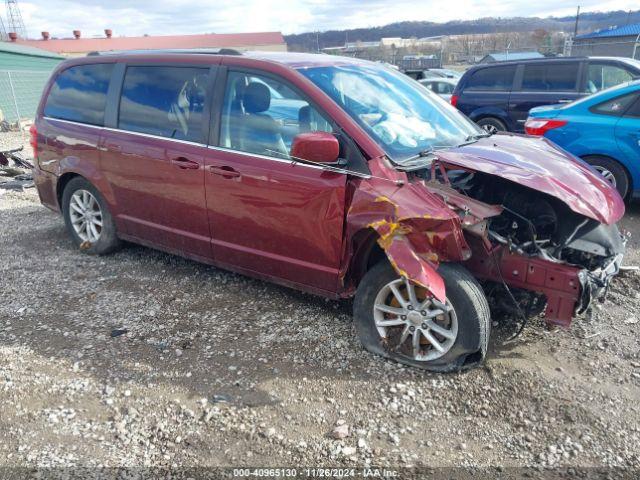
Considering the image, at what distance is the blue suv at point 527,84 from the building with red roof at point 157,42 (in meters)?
42.9

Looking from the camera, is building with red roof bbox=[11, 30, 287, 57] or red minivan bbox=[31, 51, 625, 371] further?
building with red roof bbox=[11, 30, 287, 57]

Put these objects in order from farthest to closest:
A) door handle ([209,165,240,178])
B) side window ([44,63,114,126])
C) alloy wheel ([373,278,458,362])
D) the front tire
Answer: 1. side window ([44,63,114,126])
2. door handle ([209,165,240,178])
3. alloy wheel ([373,278,458,362])
4. the front tire

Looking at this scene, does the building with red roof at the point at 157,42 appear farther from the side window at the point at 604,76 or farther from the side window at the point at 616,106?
the side window at the point at 616,106

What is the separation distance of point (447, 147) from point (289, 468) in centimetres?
237

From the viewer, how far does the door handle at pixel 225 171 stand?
12.4ft

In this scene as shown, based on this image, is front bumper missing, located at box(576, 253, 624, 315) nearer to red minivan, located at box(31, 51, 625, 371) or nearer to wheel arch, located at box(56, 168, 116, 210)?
red minivan, located at box(31, 51, 625, 371)

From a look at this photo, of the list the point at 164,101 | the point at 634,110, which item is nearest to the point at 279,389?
the point at 164,101

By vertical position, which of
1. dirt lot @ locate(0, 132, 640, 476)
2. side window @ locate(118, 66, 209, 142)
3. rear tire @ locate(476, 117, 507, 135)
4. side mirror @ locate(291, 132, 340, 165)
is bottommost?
dirt lot @ locate(0, 132, 640, 476)

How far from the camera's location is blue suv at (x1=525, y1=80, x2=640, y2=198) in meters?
6.09

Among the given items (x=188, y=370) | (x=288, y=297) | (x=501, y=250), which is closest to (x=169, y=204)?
(x=288, y=297)

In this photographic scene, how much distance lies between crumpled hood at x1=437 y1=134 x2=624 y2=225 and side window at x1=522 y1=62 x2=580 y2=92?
20.7 feet

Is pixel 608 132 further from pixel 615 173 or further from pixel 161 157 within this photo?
pixel 161 157

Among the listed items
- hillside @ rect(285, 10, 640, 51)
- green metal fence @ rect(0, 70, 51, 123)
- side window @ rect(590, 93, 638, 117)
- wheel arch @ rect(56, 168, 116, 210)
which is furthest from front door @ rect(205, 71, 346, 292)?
hillside @ rect(285, 10, 640, 51)

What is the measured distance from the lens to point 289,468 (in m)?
2.55
